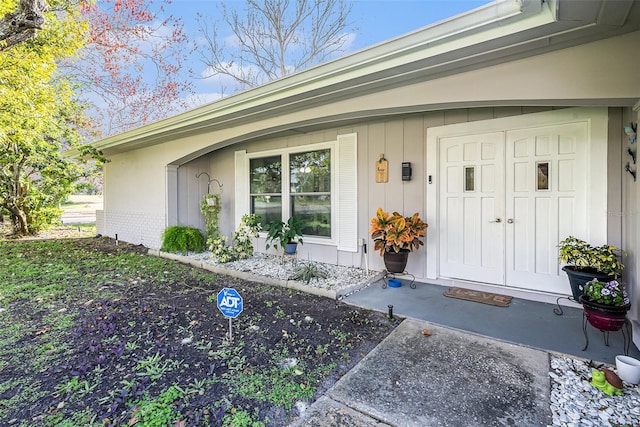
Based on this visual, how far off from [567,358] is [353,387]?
5.37ft

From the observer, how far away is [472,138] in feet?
12.6

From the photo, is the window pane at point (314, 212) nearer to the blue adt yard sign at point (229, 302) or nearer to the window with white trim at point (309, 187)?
the window with white trim at point (309, 187)

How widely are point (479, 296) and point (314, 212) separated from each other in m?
2.83

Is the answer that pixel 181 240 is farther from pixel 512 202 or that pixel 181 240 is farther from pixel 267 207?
pixel 512 202

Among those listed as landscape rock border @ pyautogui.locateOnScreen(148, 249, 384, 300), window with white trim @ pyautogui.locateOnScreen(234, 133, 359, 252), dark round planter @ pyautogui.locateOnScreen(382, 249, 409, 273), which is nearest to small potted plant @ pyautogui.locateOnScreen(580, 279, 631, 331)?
dark round planter @ pyautogui.locateOnScreen(382, 249, 409, 273)


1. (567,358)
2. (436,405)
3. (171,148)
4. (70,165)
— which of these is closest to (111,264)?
(171,148)

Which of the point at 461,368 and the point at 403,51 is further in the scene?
the point at 403,51

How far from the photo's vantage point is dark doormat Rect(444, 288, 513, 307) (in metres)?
3.40

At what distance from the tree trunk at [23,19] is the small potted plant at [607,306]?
593cm

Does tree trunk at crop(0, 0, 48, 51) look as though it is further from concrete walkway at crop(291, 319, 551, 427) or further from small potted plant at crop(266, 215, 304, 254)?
concrete walkway at crop(291, 319, 551, 427)

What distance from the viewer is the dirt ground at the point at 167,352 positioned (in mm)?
1797

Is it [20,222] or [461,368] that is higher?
[20,222]

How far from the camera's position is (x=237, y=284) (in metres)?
4.35

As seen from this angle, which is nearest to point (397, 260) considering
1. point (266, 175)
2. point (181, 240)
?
point (266, 175)
